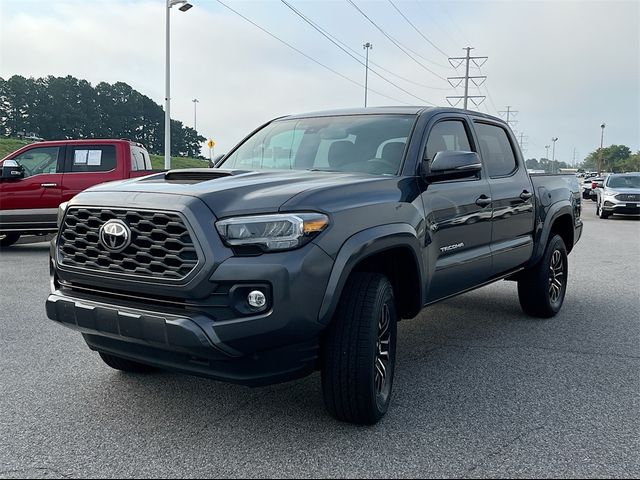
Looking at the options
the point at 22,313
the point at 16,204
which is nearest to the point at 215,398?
the point at 22,313

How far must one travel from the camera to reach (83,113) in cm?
8219

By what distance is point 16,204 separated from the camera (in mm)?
11008

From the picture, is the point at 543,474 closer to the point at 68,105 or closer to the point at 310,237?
the point at 310,237

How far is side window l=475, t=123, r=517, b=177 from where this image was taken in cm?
507

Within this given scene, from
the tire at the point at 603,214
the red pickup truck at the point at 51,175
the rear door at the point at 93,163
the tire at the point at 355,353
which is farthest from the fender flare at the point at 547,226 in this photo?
the tire at the point at 603,214

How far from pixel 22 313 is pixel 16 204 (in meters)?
5.77

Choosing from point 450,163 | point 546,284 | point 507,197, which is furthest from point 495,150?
point 450,163

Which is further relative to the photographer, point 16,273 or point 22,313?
point 16,273

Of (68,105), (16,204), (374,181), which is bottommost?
(16,204)

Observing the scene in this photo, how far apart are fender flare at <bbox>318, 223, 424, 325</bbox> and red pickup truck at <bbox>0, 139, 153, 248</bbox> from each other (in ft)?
27.0

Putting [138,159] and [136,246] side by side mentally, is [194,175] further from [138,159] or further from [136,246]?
[138,159]

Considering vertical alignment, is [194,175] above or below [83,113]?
below

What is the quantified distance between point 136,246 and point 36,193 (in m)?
9.01

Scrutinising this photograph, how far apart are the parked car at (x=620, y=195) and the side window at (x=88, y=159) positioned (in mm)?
17070
